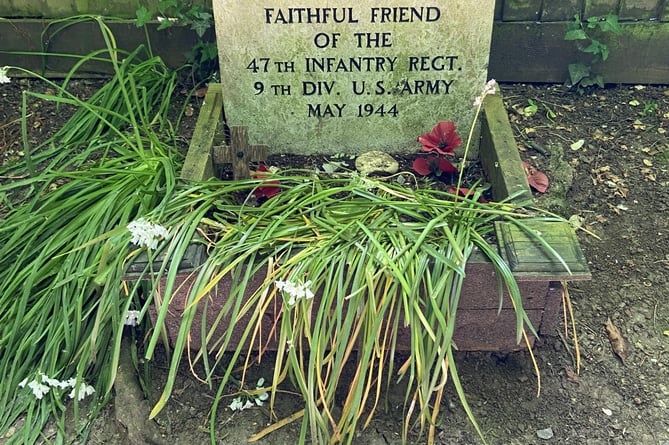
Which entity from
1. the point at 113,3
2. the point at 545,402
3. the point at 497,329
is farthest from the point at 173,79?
the point at 545,402

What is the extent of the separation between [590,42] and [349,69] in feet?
4.11

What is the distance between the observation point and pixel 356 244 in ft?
7.13

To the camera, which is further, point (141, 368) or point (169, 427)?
point (141, 368)

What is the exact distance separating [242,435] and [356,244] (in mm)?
678

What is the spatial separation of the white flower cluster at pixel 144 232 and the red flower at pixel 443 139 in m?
1.04

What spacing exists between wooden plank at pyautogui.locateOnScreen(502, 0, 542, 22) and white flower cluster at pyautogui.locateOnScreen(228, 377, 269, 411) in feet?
6.58

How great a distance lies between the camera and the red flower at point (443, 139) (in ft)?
8.62

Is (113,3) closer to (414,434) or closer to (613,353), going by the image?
(414,434)

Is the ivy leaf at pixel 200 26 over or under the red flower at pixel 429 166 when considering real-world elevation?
over

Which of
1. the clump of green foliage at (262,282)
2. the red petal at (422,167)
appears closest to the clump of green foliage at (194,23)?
the clump of green foliage at (262,282)

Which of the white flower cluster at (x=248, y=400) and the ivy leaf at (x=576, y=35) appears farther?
the ivy leaf at (x=576, y=35)

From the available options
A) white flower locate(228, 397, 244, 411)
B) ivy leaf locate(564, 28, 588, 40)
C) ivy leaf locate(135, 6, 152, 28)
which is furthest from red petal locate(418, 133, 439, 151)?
ivy leaf locate(135, 6, 152, 28)

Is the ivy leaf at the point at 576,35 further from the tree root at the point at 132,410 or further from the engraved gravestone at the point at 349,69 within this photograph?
the tree root at the point at 132,410

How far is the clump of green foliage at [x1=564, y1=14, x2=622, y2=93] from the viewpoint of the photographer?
3.07 m
